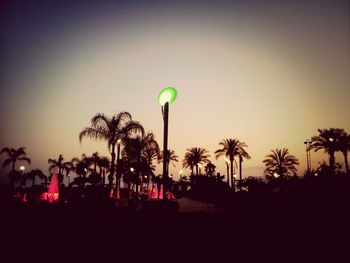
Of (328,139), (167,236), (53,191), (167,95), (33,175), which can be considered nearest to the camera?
(167,95)

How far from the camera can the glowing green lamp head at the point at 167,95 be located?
6.81m

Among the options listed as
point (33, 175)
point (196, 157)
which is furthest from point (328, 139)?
point (33, 175)

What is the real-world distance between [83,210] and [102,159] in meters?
51.8

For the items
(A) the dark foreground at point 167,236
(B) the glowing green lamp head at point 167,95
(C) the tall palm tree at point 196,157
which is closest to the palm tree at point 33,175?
(C) the tall palm tree at point 196,157

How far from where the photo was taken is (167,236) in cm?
699

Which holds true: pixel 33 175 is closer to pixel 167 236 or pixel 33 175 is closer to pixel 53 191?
pixel 53 191

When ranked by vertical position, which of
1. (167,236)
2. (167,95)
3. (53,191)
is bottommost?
(167,236)

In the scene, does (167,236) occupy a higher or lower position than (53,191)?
lower

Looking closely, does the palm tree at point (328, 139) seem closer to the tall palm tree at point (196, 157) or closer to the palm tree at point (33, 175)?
the tall palm tree at point (196, 157)

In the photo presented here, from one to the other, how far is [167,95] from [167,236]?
355 cm

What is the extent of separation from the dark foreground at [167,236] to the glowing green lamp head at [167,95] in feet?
9.24

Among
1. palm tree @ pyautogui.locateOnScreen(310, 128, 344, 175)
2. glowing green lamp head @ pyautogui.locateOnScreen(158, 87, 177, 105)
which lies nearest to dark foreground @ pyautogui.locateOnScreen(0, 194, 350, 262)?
glowing green lamp head @ pyautogui.locateOnScreen(158, 87, 177, 105)

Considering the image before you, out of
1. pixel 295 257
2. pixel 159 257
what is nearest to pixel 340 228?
pixel 295 257

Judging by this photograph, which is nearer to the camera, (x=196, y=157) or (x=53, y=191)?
(x=53, y=191)
